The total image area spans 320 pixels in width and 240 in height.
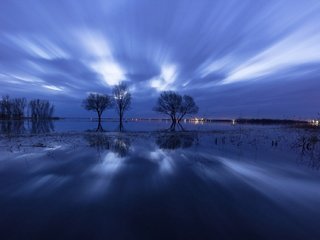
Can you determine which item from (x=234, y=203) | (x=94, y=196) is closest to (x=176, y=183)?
(x=234, y=203)

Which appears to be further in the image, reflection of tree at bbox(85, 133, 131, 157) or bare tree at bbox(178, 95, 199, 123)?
bare tree at bbox(178, 95, 199, 123)

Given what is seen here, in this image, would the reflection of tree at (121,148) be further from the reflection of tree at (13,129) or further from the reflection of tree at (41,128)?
the reflection of tree at (13,129)

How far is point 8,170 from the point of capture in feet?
27.8

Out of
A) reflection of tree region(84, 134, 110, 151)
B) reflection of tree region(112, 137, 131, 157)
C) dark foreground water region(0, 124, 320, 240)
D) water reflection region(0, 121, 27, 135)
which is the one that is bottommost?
dark foreground water region(0, 124, 320, 240)

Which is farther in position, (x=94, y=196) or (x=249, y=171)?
(x=249, y=171)

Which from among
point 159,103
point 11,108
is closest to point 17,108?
point 11,108

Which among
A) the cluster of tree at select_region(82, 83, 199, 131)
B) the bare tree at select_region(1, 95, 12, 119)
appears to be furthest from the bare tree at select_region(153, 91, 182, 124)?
the bare tree at select_region(1, 95, 12, 119)

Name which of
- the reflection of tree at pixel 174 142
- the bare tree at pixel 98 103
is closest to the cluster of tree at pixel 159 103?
the bare tree at pixel 98 103

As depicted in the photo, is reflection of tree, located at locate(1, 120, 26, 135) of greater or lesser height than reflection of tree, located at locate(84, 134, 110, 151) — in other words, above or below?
above

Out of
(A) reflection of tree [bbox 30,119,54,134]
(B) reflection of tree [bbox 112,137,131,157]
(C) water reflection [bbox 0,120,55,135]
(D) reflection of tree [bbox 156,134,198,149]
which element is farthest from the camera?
(A) reflection of tree [bbox 30,119,54,134]

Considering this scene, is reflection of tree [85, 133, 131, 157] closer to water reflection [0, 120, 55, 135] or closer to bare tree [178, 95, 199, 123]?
water reflection [0, 120, 55, 135]

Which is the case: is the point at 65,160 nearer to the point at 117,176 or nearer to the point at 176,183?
the point at 117,176

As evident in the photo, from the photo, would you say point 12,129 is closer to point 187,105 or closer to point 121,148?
point 121,148

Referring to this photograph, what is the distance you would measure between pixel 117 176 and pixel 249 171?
549cm
